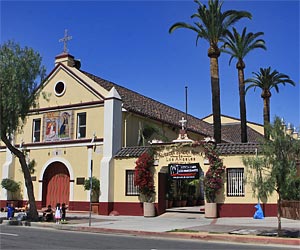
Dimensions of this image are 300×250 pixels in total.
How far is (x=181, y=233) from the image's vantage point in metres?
17.2

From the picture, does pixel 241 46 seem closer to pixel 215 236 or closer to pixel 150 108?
pixel 150 108

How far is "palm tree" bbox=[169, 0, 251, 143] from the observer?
29.2 m

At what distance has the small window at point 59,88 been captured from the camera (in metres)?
30.4

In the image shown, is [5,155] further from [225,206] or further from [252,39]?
[252,39]

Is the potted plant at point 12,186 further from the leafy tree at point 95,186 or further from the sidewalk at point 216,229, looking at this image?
the sidewalk at point 216,229

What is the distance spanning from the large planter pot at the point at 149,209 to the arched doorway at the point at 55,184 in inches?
247

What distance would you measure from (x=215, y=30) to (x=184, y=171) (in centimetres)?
997

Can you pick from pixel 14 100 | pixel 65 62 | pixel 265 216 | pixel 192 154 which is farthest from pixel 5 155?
pixel 265 216

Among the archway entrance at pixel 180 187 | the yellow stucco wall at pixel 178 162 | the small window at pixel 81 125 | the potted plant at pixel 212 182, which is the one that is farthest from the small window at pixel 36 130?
the potted plant at pixel 212 182

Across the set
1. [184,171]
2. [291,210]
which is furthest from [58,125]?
[291,210]

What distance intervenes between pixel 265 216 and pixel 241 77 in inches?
556

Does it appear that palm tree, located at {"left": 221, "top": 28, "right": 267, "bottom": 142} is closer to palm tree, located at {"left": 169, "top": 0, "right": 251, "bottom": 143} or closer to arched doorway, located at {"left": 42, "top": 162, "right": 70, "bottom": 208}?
palm tree, located at {"left": 169, "top": 0, "right": 251, "bottom": 143}

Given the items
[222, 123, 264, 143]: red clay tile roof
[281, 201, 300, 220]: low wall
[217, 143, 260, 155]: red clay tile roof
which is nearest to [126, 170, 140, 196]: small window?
[217, 143, 260, 155]: red clay tile roof

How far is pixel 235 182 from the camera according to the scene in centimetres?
2447
